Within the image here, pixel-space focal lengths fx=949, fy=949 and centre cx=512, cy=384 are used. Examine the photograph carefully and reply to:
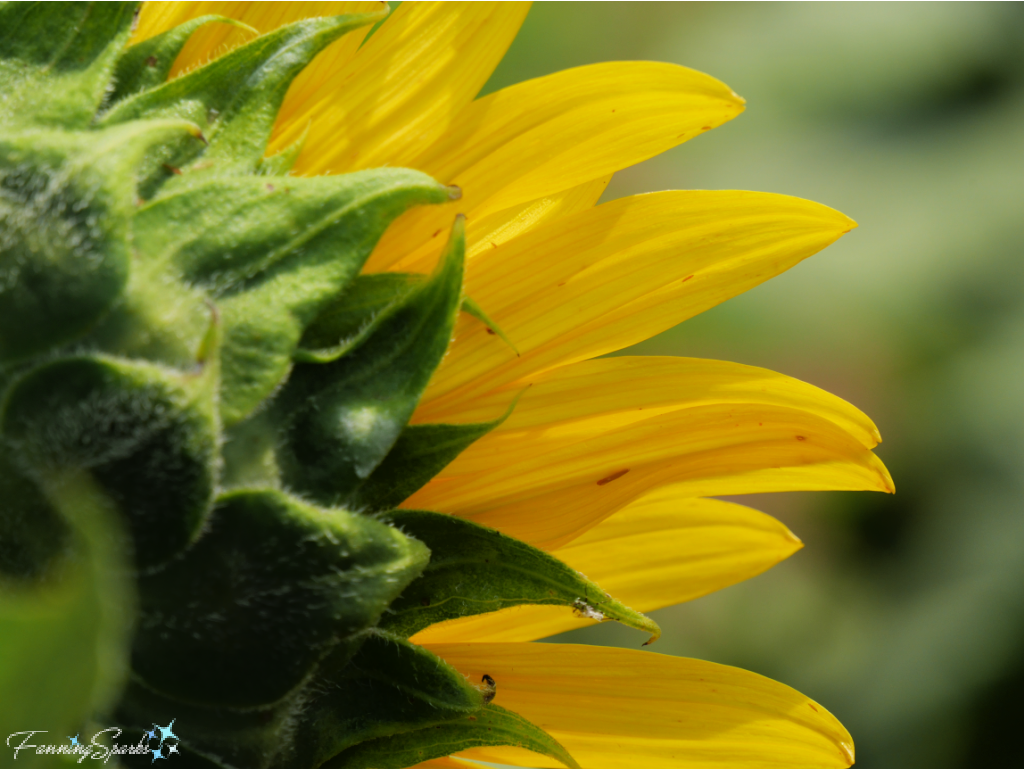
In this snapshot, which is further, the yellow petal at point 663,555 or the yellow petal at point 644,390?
the yellow petal at point 663,555

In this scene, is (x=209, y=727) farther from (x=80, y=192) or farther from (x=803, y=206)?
(x=803, y=206)

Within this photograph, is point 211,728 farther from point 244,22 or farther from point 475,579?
point 244,22

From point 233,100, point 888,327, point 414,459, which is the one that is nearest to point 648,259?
point 414,459

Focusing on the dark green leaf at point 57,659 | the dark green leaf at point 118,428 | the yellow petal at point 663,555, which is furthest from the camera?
the yellow petal at point 663,555

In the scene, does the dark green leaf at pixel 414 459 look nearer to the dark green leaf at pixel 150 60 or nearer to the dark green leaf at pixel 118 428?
the dark green leaf at pixel 118 428

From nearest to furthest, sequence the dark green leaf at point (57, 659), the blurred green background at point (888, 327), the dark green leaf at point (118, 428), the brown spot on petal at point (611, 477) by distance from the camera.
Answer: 1. the dark green leaf at point (57, 659)
2. the dark green leaf at point (118, 428)
3. the brown spot on petal at point (611, 477)
4. the blurred green background at point (888, 327)

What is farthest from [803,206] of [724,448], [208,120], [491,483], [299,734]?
[299,734]

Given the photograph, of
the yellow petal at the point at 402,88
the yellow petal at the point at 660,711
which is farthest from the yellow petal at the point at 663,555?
the yellow petal at the point at 402,88
